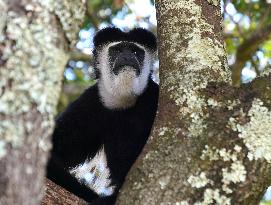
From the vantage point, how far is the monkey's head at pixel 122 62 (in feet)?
10.9

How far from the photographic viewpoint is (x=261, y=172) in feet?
5.73

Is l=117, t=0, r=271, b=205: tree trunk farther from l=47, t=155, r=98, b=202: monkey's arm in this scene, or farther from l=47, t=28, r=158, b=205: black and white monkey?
l=47, t=28, r=158, b=205: black and white monkey

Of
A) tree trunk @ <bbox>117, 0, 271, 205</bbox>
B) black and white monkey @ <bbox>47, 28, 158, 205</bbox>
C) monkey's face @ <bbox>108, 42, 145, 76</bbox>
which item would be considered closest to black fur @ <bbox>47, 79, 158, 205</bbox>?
black and white monkey @ <bbox>47, 28, 158, 205</bbox>

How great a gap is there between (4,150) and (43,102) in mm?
142

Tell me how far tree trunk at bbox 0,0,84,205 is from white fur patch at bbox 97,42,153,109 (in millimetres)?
2030

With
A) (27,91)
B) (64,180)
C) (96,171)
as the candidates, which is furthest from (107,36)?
(27,91)

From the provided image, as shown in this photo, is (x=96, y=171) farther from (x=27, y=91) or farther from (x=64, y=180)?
(x=27, y=91)

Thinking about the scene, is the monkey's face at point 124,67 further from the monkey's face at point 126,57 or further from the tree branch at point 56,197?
the tree branch at point 56,197

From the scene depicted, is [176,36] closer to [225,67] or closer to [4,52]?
[225,67]

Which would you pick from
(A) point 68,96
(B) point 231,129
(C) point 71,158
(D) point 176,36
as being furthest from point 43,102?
(A) point 68,96

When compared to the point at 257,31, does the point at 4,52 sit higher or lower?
higher

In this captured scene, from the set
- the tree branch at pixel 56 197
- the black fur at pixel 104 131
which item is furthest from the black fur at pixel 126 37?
the tree branch at pixel 56 197

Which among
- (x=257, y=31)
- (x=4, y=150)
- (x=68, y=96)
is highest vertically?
(x=4, y=150)

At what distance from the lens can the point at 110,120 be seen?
346cm
